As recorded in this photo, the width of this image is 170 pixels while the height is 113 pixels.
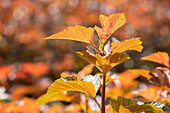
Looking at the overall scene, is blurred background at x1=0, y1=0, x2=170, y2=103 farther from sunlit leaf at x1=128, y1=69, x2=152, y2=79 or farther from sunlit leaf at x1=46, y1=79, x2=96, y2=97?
sunlit leaf at x1=46, y1=79, x2=96, y2=97

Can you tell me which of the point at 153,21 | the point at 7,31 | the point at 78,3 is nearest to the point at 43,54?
the point at 7,31

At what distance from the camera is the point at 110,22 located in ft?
1.72

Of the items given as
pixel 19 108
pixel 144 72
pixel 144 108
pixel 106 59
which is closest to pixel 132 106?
pixel 144 108

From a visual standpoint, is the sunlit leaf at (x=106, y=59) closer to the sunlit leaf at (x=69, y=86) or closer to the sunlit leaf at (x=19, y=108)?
the sunlit leaf at (x=69, y=86)

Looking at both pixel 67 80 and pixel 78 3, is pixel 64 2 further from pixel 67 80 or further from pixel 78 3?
pixel 67 80

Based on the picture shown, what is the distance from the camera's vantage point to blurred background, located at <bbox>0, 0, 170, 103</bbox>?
328cm

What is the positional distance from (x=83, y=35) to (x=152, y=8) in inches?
149

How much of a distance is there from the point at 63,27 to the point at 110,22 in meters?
3.25

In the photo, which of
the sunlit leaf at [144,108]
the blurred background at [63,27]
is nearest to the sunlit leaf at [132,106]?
the sunlit leaf at [144,108]

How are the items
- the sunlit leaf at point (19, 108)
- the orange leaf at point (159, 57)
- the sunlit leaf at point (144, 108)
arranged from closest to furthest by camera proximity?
the sunlit leaf at point (144, 108) < the orange leaf at point (159, 57) < the sunlit leaf at point (19, 108)

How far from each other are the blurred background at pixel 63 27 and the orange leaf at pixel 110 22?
99.3 inches

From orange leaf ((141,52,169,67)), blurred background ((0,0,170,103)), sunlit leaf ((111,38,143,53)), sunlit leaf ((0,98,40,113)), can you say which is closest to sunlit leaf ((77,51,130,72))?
sunlit leaf ((111,38,143,53))

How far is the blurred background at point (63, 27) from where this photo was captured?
10.8 ft

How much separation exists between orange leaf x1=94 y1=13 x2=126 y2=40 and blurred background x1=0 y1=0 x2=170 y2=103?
8.27ft
